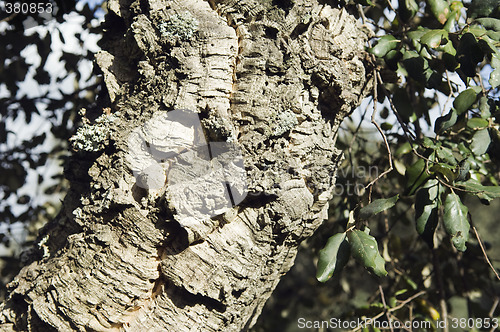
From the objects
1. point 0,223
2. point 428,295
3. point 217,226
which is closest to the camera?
point 217,226

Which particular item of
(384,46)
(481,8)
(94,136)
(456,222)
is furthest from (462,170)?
(94,136)

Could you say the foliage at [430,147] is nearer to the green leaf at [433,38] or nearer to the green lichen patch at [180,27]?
the green leaf at [433,38]

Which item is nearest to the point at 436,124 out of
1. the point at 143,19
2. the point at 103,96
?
the point at 143,19

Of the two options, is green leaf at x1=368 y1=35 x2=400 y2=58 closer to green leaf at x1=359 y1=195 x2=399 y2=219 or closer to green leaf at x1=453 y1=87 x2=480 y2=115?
green leaf at x1=453 y1=87 x2=480 y2=115

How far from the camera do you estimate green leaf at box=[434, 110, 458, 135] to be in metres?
1.37

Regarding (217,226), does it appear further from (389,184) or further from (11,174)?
(11,174)

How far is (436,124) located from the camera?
4.61 feet

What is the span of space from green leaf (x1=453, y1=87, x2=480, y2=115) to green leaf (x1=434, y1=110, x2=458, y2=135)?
1.2 inches

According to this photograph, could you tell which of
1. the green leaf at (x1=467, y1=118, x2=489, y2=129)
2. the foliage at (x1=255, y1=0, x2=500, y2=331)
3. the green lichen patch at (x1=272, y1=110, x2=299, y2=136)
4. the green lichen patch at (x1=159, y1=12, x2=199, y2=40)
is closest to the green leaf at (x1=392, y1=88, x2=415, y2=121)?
the foliage at (x1=255, y1=0, x2=500, y2=331)

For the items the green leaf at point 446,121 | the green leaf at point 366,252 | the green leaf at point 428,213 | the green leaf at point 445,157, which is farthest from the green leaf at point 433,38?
the green leaf at point 366,252

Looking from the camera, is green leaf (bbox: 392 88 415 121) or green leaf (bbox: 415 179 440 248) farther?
green leaf (bbox: 392 88 415 121)

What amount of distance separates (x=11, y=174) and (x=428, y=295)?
2527 mm

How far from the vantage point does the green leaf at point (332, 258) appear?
3.89 ft

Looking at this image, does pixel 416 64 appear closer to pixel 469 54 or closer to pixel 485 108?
pixel 469 54
